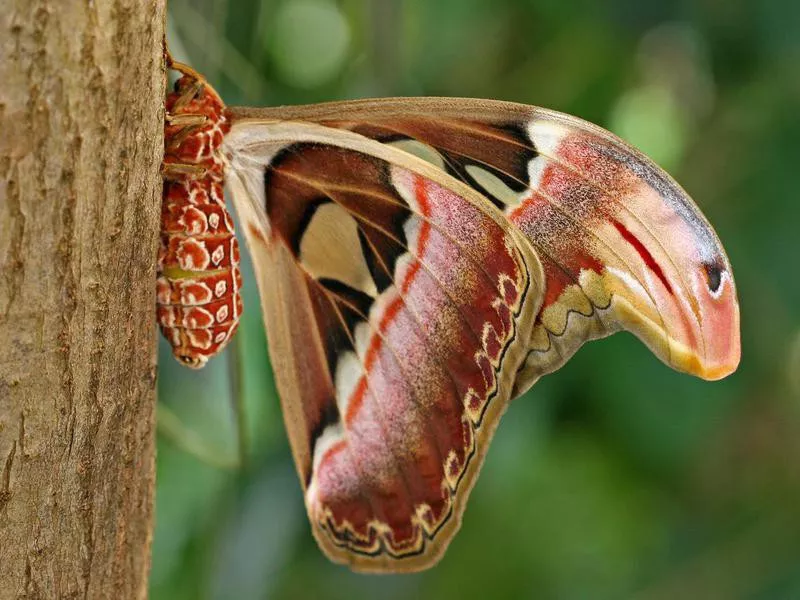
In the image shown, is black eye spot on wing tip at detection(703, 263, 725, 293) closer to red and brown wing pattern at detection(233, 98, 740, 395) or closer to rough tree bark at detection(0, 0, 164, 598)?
red and brown wing pattern at detection(233, 98, 740, 395)

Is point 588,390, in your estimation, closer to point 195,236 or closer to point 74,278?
point 195,236

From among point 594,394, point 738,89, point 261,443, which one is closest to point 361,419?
point 261,443

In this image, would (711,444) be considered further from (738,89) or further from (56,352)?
(56,352)

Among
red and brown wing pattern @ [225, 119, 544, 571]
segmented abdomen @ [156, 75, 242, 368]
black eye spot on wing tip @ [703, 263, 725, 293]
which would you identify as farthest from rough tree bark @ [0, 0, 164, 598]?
black eye spot on wing tip @ [703, 263, 725, 293]

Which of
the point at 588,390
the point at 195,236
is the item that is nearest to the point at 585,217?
Answer: the point at 195,236

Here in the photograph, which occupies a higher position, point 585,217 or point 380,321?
point 585,217

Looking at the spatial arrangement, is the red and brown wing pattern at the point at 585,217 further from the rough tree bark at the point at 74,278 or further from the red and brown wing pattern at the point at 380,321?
the rough tree bark at the point at 74,278
